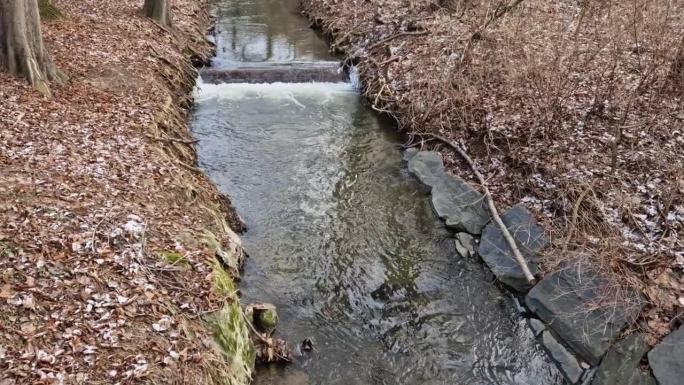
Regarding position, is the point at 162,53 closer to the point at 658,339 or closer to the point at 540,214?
the point at 540,214

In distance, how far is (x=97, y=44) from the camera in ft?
40.1

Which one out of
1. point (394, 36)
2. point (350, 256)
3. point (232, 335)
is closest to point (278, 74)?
point (394, 36)

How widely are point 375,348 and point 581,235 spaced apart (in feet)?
11.6

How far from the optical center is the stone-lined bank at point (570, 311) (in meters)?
6.24

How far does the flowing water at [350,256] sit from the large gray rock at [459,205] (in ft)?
0.75

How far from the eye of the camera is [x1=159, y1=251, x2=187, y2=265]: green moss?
5.99 m

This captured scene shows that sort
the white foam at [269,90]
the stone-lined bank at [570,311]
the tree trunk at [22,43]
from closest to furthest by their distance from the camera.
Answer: the stone-lined bank at [570,311] < the tree trunk at [22,43] < the white foam at [269,90]

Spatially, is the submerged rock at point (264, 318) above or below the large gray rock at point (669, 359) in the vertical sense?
below

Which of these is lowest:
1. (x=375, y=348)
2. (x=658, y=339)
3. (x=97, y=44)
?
(x=375, y=348)

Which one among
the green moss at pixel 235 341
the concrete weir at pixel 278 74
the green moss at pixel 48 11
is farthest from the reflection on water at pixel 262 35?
the green moss at pixel 235 341

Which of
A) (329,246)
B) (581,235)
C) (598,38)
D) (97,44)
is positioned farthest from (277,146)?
(598,38)

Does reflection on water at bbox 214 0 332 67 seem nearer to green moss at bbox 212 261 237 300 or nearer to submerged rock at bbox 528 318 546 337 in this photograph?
green moss at bbox 212 261 237 300

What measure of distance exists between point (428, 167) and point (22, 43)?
7563 mm

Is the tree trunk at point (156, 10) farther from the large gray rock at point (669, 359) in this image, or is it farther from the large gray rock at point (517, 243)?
the large gray rock at point (669, 359)
